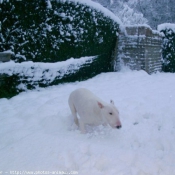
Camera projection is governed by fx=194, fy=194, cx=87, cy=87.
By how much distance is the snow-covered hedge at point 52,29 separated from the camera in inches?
220

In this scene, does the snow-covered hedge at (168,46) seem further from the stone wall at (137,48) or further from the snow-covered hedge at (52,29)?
the snow-covered hedge at (52,29)

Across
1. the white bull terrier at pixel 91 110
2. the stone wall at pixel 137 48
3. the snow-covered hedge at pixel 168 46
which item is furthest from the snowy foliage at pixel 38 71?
the snow-covered hedge at pixel 168 46

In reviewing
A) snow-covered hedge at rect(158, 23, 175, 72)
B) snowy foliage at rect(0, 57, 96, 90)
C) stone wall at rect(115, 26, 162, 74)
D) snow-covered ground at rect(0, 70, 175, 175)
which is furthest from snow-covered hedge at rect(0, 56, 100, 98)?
snow-covered hedge at rect(158, 23, 175, 72)

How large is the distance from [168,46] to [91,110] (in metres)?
10.1

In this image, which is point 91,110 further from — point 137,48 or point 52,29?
point 137,48

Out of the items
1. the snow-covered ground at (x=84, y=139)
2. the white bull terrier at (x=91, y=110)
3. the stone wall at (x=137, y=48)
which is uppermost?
the stone wall at (x=137, y=48)

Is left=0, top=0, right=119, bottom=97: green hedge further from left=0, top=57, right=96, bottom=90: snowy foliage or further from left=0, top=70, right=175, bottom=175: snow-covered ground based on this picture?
left=0, top=70, right=175, bottom=175: snow-covered ground

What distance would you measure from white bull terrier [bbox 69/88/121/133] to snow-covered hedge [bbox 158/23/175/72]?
954 centimetres

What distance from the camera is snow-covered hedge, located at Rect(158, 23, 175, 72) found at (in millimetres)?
11617

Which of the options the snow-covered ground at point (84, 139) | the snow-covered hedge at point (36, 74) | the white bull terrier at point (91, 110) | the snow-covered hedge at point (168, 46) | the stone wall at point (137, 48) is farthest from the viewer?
the snow-covered hedge at point (168, 46)

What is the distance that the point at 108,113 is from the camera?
3.10 meters

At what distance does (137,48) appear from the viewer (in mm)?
9375

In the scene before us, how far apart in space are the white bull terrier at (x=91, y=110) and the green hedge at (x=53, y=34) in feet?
9.11

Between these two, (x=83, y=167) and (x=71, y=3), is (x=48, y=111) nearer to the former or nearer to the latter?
(x=83, y=167)
